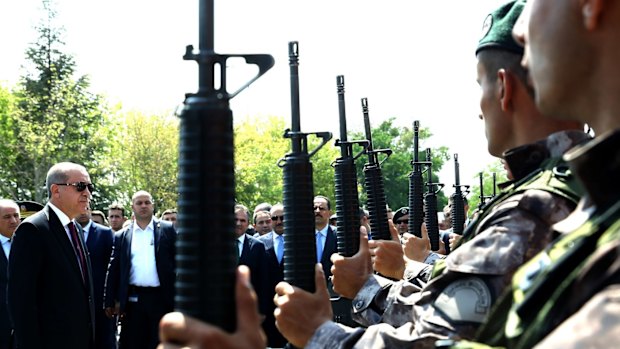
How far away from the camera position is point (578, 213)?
5.63 feet

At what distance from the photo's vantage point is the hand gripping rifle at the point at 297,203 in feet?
11.0

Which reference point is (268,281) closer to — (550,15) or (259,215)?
(259,215)

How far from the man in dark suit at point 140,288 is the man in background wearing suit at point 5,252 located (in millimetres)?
1213

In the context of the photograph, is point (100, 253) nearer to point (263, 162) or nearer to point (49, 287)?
point (49, 287)

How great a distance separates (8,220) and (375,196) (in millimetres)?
4778

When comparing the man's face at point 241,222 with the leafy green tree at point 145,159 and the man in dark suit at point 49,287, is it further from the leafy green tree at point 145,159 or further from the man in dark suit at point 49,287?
the leafy green tree at point 145,159

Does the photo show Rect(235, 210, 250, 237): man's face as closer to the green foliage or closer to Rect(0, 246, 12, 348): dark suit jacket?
Rect(0, 246, 12, 348): dark suit jacket

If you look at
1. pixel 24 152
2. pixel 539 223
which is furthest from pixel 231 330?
pixel 24 152

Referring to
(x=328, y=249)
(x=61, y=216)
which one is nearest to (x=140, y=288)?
(x=328, y=249)

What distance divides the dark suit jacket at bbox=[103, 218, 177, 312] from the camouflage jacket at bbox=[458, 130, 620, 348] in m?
7.51

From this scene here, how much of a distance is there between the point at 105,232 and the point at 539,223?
738 cm

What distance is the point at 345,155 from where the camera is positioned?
5.95m

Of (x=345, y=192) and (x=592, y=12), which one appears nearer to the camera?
(x=592, y=12)

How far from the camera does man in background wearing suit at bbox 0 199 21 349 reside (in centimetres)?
767
